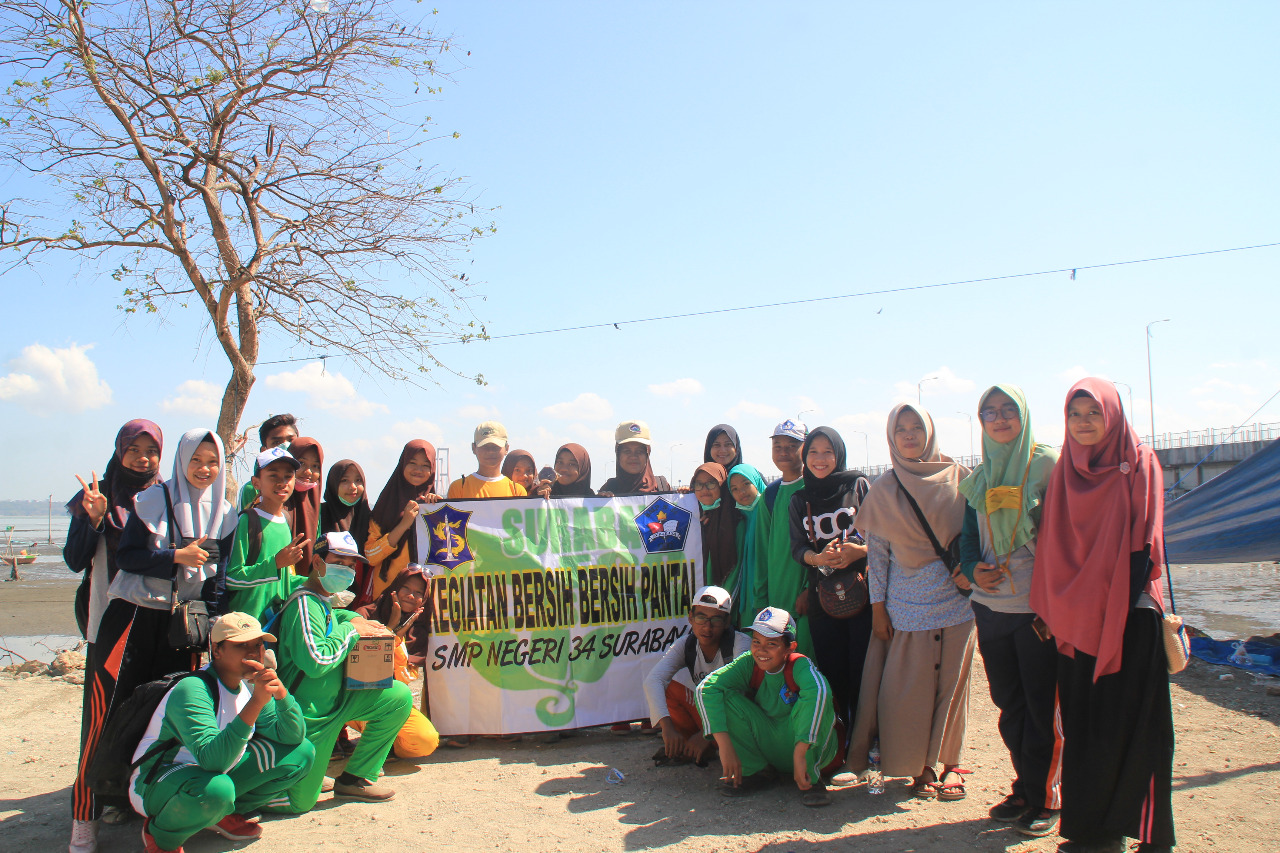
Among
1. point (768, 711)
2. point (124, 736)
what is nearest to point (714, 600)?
point (768, 711)

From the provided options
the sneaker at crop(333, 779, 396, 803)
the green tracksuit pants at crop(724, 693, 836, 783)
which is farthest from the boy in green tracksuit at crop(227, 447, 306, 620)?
the green tracksuit pants at crop(724, 693, 836, 783)

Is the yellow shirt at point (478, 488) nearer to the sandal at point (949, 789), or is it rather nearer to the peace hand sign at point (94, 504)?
the peace hand sign at point (94, 504)

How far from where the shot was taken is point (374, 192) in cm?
945

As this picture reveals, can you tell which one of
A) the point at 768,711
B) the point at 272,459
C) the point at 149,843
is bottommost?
the point at 149,843

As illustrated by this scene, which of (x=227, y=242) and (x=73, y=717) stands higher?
(x=227, y=242)

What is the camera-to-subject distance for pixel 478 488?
18.1 feet

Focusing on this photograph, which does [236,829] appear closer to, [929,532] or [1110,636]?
[929,532]

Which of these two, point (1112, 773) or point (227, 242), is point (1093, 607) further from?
point (227, 242)

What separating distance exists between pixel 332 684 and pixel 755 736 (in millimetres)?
2147

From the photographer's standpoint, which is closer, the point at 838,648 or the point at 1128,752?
the point at 1128,752

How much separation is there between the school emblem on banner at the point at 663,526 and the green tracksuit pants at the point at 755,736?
1496mm

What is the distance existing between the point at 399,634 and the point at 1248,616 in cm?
1154

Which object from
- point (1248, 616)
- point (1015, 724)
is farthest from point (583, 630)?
point (1248, 616)

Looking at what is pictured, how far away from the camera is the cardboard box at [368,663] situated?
403 centimetres
